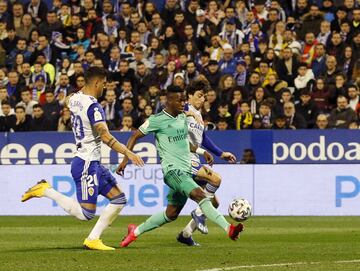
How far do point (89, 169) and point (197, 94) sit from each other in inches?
98.9

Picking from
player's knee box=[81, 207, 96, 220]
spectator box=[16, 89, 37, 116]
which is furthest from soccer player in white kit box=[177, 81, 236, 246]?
spectator box=[16, 89, 37, 116]

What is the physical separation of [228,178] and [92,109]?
1079 cm

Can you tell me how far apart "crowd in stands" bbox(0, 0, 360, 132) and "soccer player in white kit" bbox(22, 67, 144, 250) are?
36.1 feet

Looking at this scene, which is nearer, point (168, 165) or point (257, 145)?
point (168, 165)

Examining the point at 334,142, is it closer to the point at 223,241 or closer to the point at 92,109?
the point at 223,241

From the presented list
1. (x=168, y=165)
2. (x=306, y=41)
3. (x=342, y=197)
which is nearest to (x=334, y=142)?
(x=342, y=197)

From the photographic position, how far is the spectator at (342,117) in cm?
2522

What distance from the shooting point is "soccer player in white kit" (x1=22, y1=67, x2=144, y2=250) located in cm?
1416

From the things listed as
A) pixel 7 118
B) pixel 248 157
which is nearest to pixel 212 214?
pixel 248 157

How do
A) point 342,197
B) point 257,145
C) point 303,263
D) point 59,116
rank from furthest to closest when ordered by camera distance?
point 59,116 < point 257,145 < point 342,197 < point 303,263

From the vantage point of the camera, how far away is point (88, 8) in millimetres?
30469

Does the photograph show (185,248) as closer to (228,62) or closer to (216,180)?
(216,180)

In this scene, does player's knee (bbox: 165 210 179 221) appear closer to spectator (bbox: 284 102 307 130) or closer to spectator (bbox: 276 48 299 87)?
spectator (bbox: 284 102 307 130)

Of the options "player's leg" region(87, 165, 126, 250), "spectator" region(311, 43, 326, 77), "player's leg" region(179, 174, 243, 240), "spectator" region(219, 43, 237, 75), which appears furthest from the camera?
"spectator" region(219, 43, 237, 75)
